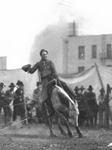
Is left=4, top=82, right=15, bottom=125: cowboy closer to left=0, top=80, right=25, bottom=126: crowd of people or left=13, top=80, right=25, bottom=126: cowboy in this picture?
left=0, top=80, right=25, bottom=126: crowd of people

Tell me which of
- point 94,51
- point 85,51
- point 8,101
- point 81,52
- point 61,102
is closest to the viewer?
point 61,102

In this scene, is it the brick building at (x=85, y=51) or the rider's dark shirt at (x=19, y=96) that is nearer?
the rider's dark shirt at (x=19, y=96)

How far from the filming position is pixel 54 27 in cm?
6412

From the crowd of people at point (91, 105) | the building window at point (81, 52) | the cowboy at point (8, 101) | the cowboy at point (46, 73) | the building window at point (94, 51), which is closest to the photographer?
the cowboy at point (46, 73)

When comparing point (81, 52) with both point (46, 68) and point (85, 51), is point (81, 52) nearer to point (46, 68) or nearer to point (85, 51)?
point (85, 51)

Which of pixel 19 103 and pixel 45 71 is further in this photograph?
pixel 19 103

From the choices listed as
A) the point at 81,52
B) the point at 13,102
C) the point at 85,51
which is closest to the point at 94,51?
the point at 85,51

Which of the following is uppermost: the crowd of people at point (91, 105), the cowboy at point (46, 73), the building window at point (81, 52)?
the building window at point (81, 52)

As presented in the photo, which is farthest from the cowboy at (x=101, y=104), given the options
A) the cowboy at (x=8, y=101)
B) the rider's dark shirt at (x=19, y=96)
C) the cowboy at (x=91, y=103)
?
the cowboy at (x=8, y=101)

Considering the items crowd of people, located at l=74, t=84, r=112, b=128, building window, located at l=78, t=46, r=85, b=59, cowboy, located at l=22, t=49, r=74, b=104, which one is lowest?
crowd of people, located at l=74, t=84, r=112, b=128

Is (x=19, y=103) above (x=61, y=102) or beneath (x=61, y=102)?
beneath

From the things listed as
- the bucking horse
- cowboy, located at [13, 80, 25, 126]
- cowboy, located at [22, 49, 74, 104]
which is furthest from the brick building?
the bucking horse

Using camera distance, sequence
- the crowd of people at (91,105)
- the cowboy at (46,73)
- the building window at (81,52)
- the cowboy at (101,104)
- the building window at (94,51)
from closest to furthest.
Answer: the cowboy at (46,73) → the cowboy at (101,104) → the crowd of people at (91,105) → the building window at (94,51) → the building window at (81,52)

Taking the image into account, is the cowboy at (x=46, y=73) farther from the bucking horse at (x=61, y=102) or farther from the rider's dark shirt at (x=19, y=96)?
the rider's dark shirt at (x=19, y=96)
